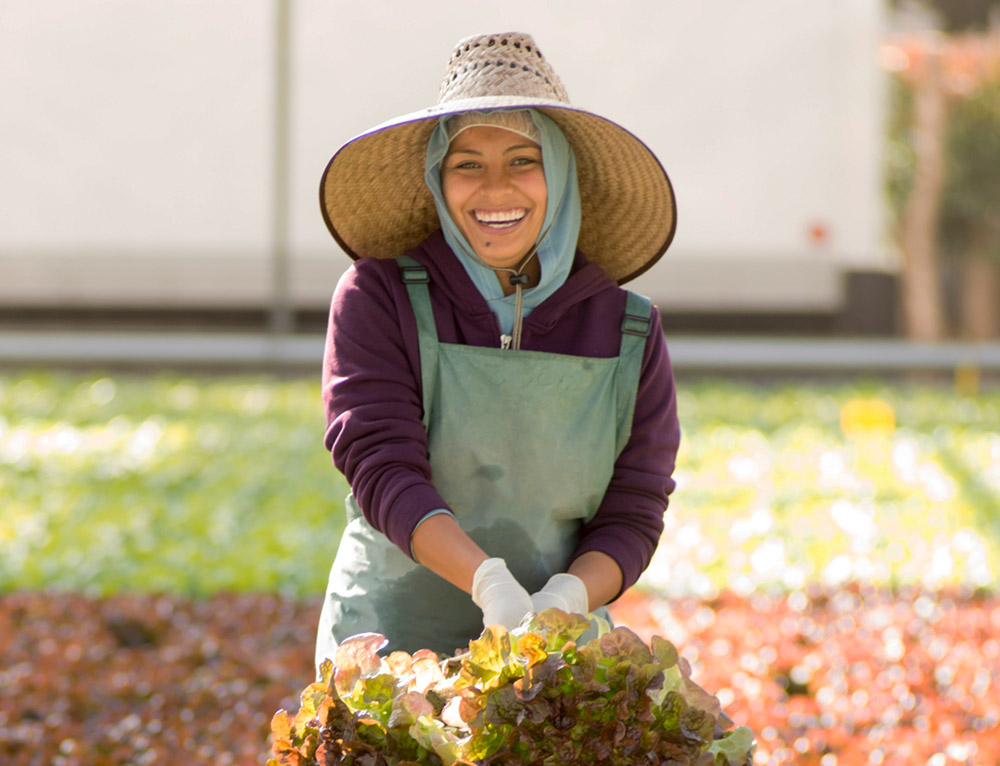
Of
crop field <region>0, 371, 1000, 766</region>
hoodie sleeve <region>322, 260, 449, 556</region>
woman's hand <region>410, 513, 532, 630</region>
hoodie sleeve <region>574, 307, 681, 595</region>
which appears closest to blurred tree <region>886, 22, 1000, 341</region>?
crop field <region>0, 371, 1000, 766</region>

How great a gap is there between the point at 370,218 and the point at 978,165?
10.5 m

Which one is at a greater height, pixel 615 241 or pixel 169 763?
pixel 615 241

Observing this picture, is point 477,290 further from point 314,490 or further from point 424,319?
point 314,490

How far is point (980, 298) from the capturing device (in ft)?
37.7

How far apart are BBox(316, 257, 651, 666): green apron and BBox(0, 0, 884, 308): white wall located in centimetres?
671

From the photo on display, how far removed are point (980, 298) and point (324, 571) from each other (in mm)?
9005

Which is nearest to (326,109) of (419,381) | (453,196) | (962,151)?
A: (962,151)

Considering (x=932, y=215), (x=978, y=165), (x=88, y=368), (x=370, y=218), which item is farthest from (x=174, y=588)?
(x=978, y=165)

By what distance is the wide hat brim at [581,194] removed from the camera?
6.36 ft

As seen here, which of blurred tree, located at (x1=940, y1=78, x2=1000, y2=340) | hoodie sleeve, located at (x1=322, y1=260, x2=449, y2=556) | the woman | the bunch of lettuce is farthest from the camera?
blurred tree, located at (x1=940, y1=78, x2=1000, y2=340)

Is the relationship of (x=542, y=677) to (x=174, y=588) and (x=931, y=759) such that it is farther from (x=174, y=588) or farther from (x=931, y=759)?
(x=174, y=588)

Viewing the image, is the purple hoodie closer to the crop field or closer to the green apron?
the green apron

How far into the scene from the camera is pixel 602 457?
6.23 ft

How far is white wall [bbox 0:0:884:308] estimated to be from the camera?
27.5ft
